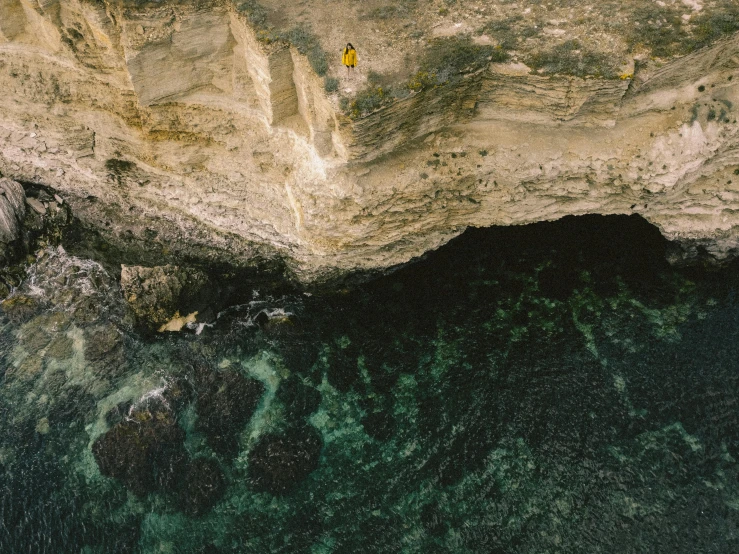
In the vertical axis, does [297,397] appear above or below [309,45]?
below

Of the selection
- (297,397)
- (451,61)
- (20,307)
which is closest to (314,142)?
(451,61)

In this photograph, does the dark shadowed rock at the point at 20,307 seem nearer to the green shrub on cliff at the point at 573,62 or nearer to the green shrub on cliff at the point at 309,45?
the green shrub on cliff at the point at 309,45

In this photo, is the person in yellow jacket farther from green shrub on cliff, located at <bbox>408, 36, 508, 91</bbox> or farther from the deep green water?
the deep green water

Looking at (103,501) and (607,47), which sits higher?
(607,47)

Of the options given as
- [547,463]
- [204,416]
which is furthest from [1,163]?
[547,463]

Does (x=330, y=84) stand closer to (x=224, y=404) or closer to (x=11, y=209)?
(x=224, y=404)

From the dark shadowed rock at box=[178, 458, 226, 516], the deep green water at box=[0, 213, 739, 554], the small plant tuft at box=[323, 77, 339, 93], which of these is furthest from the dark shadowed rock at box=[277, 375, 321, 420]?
the small plant tuft at box=[323, 77, 339, 93]

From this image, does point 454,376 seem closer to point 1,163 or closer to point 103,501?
point 103,501
